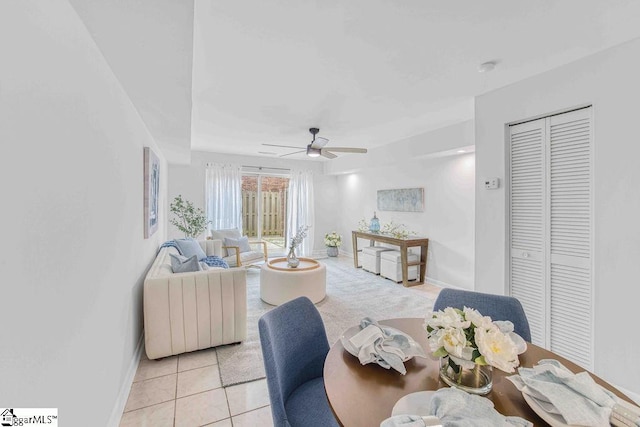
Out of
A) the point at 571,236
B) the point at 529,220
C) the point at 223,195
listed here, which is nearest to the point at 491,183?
the point at 529,220

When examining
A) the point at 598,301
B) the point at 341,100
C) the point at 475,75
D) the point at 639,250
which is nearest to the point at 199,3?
the point at 341,100

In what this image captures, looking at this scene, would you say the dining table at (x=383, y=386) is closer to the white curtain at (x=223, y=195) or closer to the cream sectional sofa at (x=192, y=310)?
the cream sectional sofa at (x=192, y=310)

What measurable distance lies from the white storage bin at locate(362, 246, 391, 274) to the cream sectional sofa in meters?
3.05

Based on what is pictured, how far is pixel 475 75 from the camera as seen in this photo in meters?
2.38

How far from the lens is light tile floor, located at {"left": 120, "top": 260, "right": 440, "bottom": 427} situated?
5.64ft

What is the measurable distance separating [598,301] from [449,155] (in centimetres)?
267

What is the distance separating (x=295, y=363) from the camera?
1.34 metres

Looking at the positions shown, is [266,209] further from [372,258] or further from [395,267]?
[395,267]

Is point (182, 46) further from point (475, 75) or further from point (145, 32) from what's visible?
point (475, 75)

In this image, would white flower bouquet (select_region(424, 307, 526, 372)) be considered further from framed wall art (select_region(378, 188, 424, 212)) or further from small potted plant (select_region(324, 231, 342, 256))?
small potted plant (select_region(324, 231, 342, 256))

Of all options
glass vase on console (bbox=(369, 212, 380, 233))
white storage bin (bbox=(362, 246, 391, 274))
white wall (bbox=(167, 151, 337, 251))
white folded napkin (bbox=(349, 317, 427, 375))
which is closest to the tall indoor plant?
white wall (bbox=(167, 151, 337, 251))

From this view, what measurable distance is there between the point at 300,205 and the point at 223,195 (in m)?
1.81

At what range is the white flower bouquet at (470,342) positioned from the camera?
2.85 ft

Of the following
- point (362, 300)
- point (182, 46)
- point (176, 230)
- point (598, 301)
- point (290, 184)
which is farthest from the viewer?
point (290, 184)
